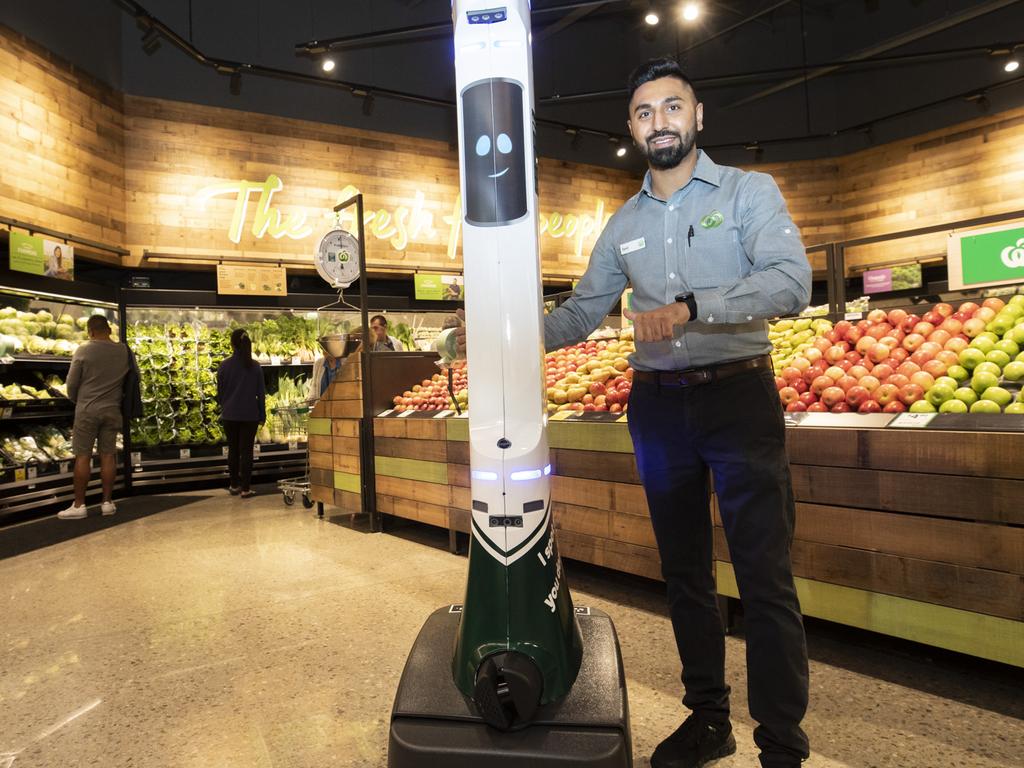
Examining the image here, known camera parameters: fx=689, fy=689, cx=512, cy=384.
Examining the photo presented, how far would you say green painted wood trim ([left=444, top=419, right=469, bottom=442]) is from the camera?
13.2 feet

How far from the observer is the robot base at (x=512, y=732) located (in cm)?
129

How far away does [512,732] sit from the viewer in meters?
1.34

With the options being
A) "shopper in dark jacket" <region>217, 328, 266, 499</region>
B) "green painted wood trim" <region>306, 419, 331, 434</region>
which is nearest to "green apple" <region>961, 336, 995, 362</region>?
"green painted wood trim" <region>306, 419, 331, 434</region>

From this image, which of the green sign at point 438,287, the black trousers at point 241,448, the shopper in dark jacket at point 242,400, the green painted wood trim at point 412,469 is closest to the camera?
the green painted wood trim at point 412,469

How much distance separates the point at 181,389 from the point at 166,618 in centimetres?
475

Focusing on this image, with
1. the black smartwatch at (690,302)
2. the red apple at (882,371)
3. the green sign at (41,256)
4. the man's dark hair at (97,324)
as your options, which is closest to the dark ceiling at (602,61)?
the green sign at (41,256)

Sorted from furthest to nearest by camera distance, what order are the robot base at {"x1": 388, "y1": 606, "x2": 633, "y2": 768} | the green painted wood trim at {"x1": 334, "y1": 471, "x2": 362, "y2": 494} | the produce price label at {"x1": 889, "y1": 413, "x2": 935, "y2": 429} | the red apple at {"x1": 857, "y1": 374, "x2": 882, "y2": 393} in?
the green painted wood trim at {"x1": 334, "y1": 471, "x2": 362, "y2": 494} < the red apple at {"x1": 857, "y1": 374, "x2": 882, "y2": 393} < the produce price label at {"x1": 889, "y1": 413, "x2": 935, "y2": 429} < the robot base at {"x1": 388, "y1": 606, "x2": 633, "y2": 768}

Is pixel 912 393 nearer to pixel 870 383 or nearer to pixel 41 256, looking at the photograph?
pixel 870 383

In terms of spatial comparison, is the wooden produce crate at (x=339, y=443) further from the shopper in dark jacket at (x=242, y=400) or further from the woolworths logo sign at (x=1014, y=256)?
the woolworths logo sign at (x=1014, y=256)

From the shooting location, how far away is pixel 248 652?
2631 mm

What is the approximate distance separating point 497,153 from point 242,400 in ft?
18.8

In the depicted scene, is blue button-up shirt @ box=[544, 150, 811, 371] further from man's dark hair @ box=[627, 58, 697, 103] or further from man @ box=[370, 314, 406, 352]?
man @ box=[370, 314, 406, 352]

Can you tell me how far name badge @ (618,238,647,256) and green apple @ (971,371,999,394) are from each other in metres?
1.50

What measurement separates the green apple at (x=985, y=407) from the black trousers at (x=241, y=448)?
6.01 meters
